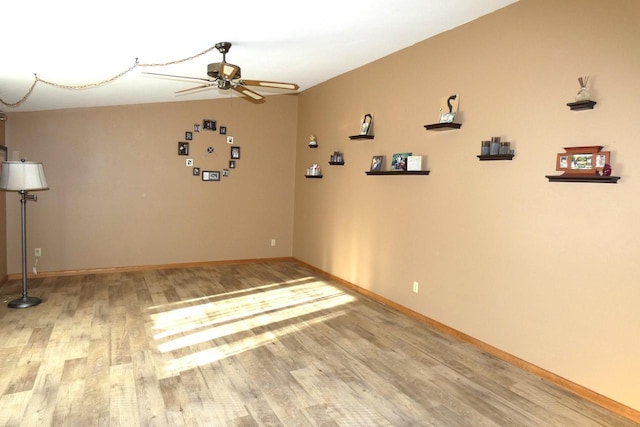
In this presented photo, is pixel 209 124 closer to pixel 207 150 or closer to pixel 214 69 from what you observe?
pixel 207 150

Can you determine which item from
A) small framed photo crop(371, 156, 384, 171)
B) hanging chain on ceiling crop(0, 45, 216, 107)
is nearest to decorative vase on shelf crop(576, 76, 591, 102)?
small framed photo crop(371, 156, 384, 171)

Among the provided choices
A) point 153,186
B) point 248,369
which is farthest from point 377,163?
point 153,186

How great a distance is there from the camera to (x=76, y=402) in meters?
2.60

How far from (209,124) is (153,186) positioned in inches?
48.0

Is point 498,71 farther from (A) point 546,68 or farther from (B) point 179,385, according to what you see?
(B) point 179,385

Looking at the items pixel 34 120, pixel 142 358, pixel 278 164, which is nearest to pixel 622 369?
pixel 142 358

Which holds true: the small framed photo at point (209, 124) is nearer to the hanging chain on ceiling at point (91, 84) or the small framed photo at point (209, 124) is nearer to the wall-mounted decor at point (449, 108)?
the hanging chain on ceiling at point (91, 84)

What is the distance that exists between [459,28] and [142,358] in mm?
3862

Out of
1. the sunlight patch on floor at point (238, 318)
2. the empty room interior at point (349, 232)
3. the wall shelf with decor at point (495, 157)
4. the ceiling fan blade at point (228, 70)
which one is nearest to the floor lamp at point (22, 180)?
the empty room interior at point (349, 232)

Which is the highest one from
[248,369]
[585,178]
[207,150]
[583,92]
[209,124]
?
[209,124]

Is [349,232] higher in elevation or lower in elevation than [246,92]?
lower

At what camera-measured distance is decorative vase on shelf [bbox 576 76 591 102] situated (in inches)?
109

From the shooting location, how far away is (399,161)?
4.49 meters

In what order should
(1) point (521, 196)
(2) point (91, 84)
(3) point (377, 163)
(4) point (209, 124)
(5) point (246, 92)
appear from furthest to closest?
(4) point (209, 124) → (3) point (377, 163) → (2) point (91, 84) → (5) point (246, 92) → (1) point (521, 196)
